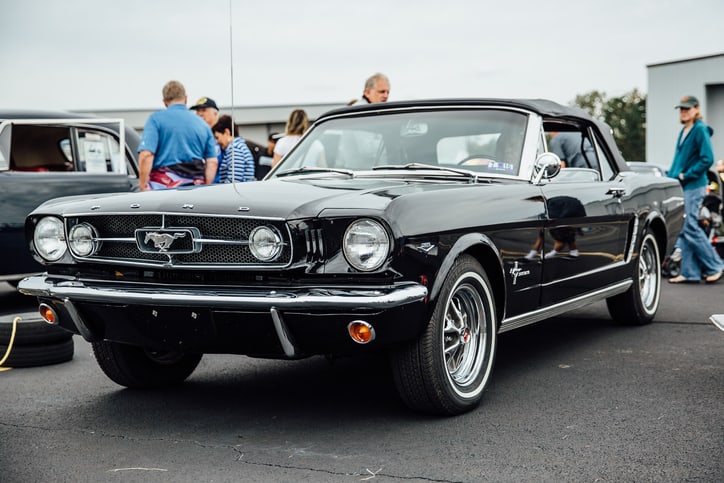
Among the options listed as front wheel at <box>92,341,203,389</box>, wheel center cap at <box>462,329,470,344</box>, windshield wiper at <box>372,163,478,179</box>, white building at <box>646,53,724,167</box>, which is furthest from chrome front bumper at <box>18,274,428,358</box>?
white building at <box>646,53,724,167</box>

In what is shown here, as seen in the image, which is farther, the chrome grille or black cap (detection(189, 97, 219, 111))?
black cap (detection(189, 97, 219, 111))

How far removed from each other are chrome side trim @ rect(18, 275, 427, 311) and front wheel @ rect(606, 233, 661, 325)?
3197mm

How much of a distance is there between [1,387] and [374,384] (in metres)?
2.03

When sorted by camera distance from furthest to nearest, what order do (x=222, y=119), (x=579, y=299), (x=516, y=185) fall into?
(x=222, y=119) → (x=579, y=299) → (x=516, y=185)

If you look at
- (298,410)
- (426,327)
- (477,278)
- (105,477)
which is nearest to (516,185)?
(477,278)

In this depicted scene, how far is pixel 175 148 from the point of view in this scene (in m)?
7.34

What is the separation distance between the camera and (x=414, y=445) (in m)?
3.70

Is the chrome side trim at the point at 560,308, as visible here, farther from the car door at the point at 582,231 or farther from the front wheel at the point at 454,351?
the front wheel at the point at 454,351

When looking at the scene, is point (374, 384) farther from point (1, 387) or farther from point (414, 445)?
point (1, 387)

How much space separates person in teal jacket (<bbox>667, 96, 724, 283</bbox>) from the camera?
934 centimetres

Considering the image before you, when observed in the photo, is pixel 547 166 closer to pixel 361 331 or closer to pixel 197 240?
pixel 361 331

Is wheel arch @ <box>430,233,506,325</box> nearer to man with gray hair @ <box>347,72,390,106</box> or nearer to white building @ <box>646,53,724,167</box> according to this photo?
man with gray hair @ <box>347,72,390,106</box>

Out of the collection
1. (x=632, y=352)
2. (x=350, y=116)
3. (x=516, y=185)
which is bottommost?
(x=632, y=352)

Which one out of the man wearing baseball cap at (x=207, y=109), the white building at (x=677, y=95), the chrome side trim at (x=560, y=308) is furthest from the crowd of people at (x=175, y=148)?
the white building at (x=677, y=95)
